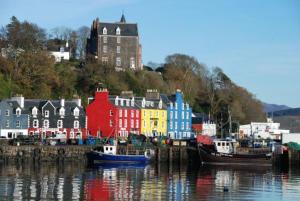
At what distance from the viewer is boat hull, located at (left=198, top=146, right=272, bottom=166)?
80.2 meters

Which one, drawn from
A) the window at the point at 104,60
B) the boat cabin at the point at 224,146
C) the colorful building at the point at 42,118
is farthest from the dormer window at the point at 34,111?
the window at the point at 104,60

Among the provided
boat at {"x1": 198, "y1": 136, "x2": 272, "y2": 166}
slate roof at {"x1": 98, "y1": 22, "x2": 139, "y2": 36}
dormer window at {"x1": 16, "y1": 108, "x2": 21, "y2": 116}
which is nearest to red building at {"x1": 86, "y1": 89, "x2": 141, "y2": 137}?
dormer window at {"x1": 16, "y1": 108, "x2": 21, "y2": 116}

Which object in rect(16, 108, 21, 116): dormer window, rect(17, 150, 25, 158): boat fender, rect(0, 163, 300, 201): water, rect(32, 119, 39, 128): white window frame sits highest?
rect(16, 108, 21, 116): dormer window

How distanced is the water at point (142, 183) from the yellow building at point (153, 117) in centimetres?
2484

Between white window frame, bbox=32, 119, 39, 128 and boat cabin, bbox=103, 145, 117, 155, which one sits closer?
boat cabin, bbox=103, 145, 117, 155

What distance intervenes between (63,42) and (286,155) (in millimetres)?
56982

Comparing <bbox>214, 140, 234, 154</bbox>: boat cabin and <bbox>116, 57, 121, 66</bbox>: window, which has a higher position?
<bbox>116, 57, 121, 66</bbox>: window

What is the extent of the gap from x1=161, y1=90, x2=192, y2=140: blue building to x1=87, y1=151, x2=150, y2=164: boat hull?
2532 cm

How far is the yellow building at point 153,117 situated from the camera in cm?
9856

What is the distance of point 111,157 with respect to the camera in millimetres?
75500

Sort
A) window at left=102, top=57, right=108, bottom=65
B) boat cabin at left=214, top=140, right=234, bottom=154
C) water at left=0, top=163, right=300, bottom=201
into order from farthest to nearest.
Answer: window at left=102, top=57, right=108, bottom=65 < boat cabin at left=214, top=140, right=234, bottom=154 < water at left=0, top=163, right=300, bottom=201

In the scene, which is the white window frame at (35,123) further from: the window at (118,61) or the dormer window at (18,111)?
the window at (118,61)

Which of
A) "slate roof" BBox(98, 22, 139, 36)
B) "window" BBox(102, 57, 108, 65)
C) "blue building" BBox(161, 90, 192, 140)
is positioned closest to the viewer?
"blue building" BBox(161, 90, 192, 140)

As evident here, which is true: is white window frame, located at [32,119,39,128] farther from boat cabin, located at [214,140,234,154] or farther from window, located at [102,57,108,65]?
window, located at [102,57,108,65]
